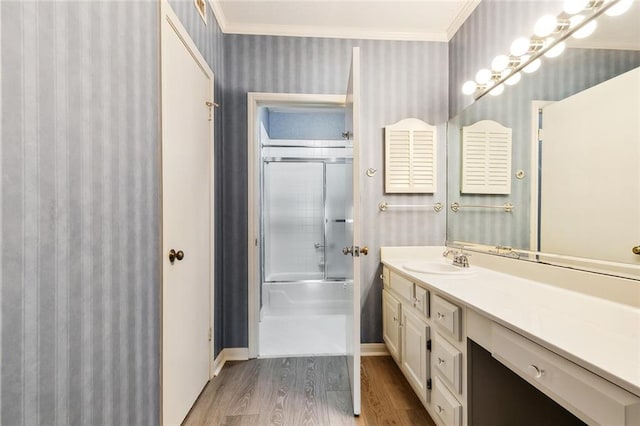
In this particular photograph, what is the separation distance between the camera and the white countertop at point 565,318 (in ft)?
2.18

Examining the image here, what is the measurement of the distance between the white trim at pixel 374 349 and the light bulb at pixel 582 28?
225 centimetres

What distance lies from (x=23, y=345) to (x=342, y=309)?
2.93 meters

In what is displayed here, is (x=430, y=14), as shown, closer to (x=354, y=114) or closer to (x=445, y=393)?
(x=354, y=114)

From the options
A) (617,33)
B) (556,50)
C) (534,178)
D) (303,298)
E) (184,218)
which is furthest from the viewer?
(303,298)

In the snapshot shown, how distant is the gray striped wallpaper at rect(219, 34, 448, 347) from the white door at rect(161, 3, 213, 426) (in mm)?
317

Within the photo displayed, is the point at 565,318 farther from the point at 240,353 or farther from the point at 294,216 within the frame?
the point at 294,216

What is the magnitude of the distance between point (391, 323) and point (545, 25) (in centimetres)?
194

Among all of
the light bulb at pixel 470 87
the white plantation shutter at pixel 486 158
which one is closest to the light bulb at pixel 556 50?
the white plantation shutter at pixel 486 158

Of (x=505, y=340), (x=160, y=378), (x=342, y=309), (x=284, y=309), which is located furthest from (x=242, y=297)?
(x=505, y=340)

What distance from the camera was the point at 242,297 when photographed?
7.31ft

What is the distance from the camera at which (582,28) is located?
120cm

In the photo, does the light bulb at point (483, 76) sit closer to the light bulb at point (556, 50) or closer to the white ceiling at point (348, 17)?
the white ceiling at point (348, 17)

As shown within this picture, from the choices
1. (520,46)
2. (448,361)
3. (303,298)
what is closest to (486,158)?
(520,46)

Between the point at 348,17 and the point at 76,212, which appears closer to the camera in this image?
the point at 76,212
